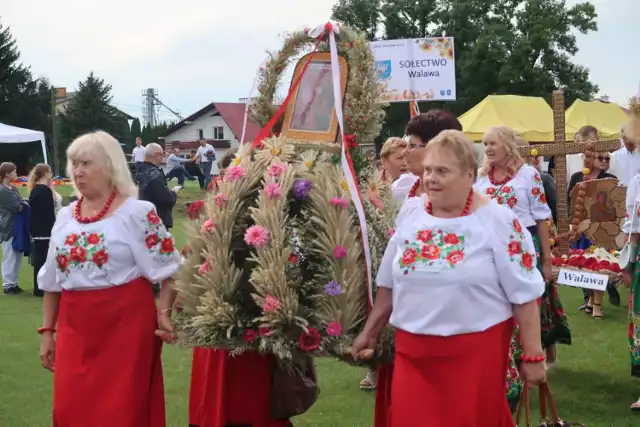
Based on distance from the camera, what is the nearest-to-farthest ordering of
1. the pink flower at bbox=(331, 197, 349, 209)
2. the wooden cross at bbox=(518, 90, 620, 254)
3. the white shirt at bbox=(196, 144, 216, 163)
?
1. the pink flower at bbox=(331, 197, 349, 209)
2. the wooden cross at bbox=(518, 90, 620, 254)
3. the white shirt at bbox=(196, 144, 216, 163)

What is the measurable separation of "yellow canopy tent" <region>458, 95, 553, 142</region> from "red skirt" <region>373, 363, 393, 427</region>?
19563mm

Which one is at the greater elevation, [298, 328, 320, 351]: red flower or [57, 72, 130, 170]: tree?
[57, 72, 130, 170]: tree

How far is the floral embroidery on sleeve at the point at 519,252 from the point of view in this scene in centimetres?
342

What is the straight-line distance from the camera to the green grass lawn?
5.84 meters

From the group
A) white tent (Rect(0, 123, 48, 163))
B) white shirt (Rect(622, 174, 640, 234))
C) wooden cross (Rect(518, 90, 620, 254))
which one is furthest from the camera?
white tent (Rect(0, 123, 48, 163))

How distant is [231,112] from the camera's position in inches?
2606

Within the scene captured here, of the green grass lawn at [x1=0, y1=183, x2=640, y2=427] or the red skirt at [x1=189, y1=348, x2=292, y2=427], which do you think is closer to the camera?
the red skirt at [x1=189, y1=348, x2=292, y2=427]

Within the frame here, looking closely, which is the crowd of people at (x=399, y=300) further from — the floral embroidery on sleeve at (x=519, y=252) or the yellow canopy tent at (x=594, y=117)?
the yellow canopy tent at (x=594, y=117)

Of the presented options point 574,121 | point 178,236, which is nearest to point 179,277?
point 178,236

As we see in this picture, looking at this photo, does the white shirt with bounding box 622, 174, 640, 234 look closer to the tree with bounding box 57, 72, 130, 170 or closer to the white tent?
the white tent

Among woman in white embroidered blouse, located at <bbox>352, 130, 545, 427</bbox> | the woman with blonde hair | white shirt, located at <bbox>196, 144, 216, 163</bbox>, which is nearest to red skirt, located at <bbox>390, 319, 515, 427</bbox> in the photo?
woman in white embroidered blouse, located at <bbox>352, 130, 545, 427</bbox>

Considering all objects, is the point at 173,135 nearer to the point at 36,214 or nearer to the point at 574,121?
the point at 574,121

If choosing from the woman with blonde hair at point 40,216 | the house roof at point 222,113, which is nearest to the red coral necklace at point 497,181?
the woman with blonde hair at point 40,216

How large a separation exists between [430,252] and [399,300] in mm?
262
